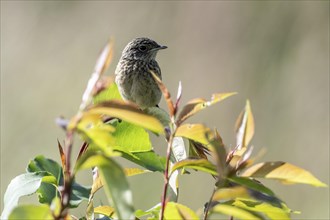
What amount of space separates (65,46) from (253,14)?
2.40 m

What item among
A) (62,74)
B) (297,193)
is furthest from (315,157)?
(62,74)

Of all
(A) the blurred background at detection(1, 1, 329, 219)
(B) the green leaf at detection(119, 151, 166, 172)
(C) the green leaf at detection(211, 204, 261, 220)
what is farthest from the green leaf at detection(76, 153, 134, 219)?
(A) the blurred background at detection(1, 1, 329, 219)

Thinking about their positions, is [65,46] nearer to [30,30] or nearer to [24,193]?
[30,30]

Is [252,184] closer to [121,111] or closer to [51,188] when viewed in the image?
[121,111]

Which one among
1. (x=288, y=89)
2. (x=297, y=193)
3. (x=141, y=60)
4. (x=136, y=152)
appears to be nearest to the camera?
(x=136, y=152)

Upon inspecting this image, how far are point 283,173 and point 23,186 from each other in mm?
526

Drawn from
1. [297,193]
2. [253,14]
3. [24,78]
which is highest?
[253,14]

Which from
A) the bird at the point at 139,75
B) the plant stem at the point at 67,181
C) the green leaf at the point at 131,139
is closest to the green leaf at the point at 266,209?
the green leaf at the point at 131,139

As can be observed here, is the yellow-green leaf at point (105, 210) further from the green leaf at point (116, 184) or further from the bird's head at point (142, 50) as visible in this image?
the bird's head at point (142, 50)

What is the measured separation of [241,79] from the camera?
10.0 metres

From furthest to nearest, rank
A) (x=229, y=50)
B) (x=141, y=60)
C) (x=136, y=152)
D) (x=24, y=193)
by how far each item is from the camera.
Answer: (x=229, y=50)
(x=141, y=60)
(x=136, y=152)
(x=24, y=193)

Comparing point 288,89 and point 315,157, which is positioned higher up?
point 288,89

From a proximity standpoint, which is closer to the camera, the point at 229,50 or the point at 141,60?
the point at 141,60

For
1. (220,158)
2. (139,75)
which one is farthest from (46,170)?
(139,75)
